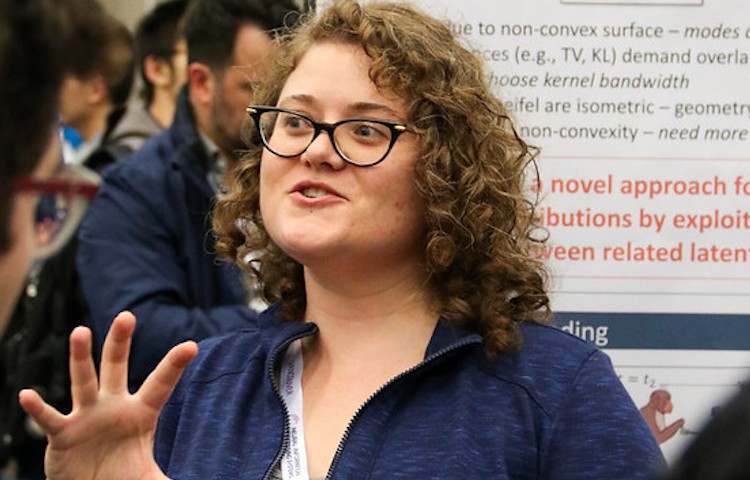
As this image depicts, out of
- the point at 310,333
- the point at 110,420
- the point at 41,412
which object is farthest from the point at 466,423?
the point at 41,412

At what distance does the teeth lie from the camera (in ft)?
8.55

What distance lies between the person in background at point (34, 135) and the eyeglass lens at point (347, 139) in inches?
44.8

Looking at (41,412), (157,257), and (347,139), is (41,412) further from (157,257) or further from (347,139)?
(157,257)

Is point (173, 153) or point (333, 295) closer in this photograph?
point (333, 295)

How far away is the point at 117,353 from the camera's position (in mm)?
2389

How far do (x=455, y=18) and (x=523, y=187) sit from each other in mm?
393

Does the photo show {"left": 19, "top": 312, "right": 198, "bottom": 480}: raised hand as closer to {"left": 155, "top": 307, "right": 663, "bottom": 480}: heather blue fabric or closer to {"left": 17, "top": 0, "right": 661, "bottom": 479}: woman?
{"left": 17, "top": 0, "right": 661, "bottom": 479}: woman

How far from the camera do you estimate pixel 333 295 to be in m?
2.70

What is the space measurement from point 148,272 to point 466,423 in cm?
147

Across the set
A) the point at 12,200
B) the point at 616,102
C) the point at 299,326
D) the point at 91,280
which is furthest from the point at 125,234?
the point at 12,200

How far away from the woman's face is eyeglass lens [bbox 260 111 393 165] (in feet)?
0.05

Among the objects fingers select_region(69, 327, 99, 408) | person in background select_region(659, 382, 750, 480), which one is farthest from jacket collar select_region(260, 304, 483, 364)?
person in background select_region(659, 382, 750, 480)

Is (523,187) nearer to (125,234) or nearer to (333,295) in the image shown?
(333,295)

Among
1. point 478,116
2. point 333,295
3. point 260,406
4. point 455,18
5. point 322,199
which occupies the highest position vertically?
point 455,18
